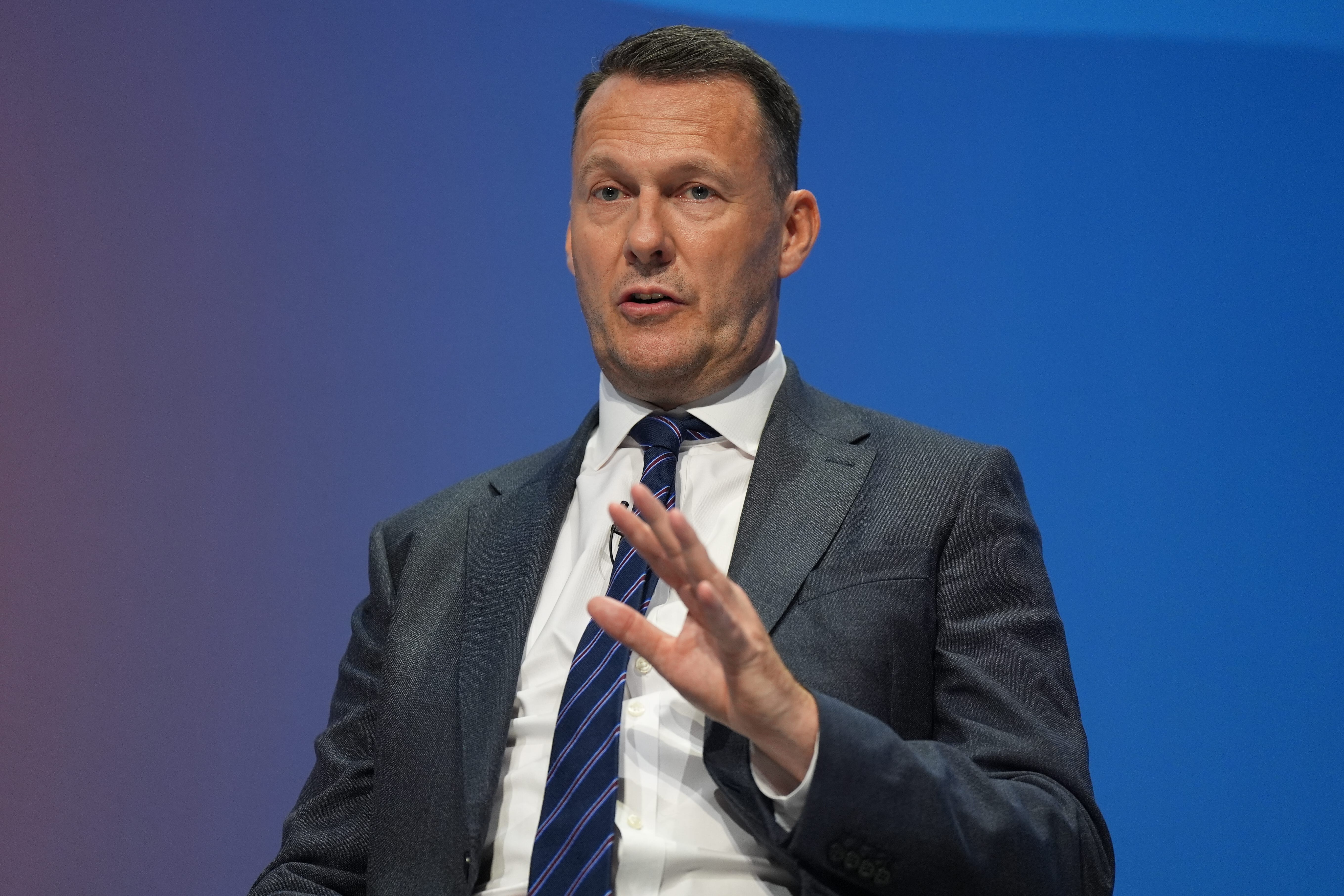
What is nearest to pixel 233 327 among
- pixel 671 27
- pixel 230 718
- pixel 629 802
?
pixel 230 718

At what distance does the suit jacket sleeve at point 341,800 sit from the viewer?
69.8 inches

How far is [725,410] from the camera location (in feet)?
6.15

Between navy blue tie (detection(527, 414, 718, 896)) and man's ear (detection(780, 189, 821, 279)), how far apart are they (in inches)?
18.3

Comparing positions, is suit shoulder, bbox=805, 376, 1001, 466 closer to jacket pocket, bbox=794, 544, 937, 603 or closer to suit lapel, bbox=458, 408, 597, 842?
jacket pocket, bbox=794, 544, 937, 603

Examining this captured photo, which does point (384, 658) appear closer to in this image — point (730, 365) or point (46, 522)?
point (730, 365)

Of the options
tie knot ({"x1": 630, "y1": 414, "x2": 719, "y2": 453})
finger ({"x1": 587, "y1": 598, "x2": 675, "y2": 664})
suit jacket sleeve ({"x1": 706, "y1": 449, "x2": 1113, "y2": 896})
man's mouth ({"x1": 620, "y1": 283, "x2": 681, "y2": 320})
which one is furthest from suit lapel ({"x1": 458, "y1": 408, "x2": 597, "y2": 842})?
finger ({"x1": 587, "y1": 598, "x2": 675, "y2": 664})

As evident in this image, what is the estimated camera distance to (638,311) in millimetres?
1845

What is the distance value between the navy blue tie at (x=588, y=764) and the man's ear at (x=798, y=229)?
0.47 metres

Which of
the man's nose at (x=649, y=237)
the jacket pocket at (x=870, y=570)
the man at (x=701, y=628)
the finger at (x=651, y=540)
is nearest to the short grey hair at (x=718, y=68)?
the man at (x=701, y=628)

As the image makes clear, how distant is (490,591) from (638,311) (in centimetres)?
43

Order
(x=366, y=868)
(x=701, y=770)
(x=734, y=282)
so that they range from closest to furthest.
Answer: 1. (x=701, y=770)
2. (x=366, y=868)
3. (x=734, y=282)

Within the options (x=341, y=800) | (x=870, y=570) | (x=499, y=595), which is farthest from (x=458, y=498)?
(x=870, y=570)

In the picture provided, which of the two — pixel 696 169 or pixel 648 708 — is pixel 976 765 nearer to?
pixel 648 708

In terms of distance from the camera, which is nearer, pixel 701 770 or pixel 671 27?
pixel 701 770
